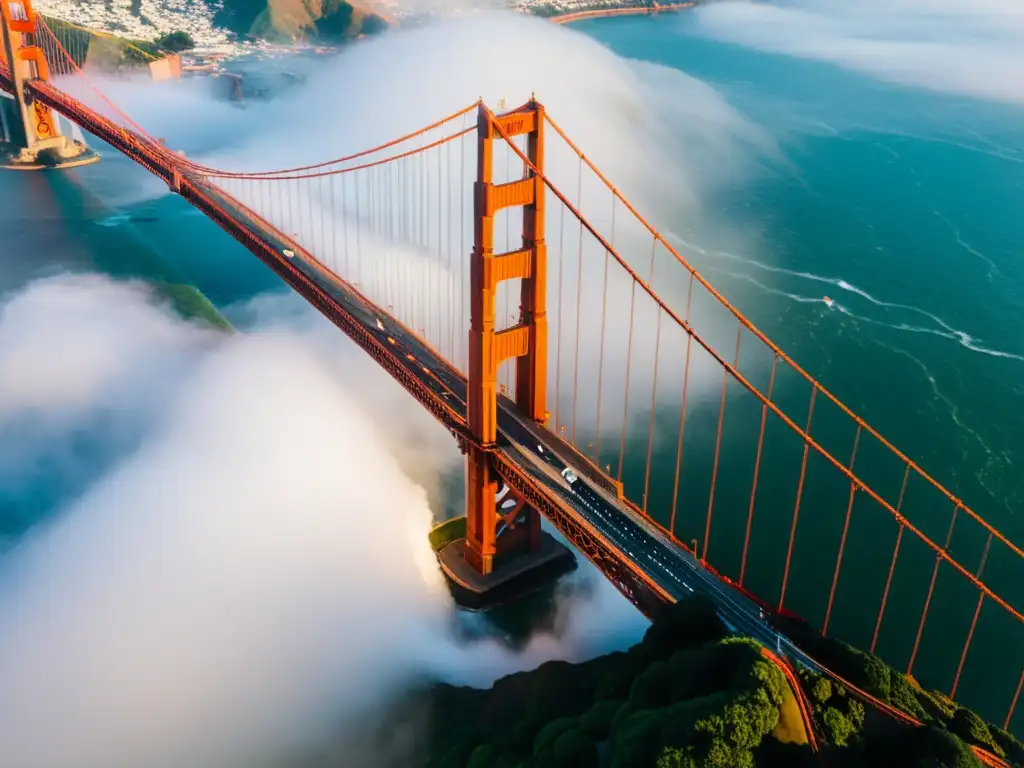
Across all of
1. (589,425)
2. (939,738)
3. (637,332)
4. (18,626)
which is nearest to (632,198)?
(637,332)

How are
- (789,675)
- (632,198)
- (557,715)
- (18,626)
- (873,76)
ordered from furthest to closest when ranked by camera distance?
(873,76) < (632,198) < (18,626) < (557,715) < (789,675)

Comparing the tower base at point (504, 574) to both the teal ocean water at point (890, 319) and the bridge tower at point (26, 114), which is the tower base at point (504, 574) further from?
the bridge tower at point (26, 114)

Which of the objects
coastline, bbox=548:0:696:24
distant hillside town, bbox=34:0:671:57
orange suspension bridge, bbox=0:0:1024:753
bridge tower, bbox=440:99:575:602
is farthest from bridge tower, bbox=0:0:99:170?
coastline, bbox=548:0:696:24

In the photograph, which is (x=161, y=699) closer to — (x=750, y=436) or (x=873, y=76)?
(x=750, y=436)

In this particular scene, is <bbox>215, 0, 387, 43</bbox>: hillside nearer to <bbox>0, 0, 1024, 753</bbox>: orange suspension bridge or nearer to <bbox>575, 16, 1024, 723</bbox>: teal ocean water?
<bbox>575, 16, 1024, 723</bbox>: teal ocean water

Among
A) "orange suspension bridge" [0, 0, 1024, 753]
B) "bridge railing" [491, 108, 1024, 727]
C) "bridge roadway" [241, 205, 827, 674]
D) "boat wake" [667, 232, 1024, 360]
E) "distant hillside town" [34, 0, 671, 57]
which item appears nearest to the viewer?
"bridge roadway" [241, 205, 827, 674]
